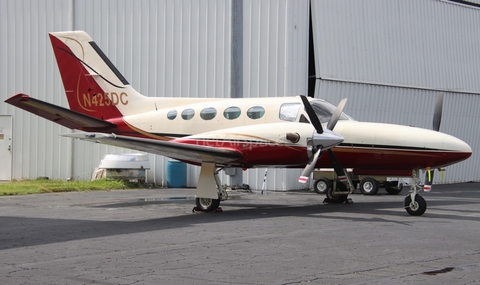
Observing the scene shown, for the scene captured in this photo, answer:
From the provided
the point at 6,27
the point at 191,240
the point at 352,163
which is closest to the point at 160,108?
the point at 352,163

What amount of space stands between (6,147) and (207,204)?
14532 mm

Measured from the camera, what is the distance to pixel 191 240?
10047mm

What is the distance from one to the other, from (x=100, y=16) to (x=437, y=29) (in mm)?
15101

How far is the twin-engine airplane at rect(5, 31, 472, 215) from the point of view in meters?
13.5

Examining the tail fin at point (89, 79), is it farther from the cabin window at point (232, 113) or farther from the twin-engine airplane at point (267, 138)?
the cabin window at point (232, 113)

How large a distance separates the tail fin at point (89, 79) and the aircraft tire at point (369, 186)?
26.8ft

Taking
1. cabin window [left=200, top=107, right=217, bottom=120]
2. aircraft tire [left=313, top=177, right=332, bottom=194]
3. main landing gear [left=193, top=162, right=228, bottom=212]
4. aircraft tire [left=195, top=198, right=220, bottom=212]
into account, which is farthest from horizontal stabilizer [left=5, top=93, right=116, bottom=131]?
aircraft tire [left=313, top=177, right=332, bottom=194]

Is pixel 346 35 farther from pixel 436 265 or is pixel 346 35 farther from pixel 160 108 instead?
pixel 436 265

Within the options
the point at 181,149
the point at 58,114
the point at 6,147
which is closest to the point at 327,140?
the point at 181,149

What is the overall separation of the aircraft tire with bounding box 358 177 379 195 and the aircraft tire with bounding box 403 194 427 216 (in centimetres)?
717

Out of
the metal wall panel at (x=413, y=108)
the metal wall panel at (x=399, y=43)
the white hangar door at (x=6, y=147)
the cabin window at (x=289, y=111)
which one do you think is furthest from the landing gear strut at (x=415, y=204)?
the white hangar door at (x=6, y=147)

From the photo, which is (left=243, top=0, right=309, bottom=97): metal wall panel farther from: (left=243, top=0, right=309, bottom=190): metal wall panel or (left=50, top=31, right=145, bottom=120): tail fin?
(left=50, top=31, right=145, bottom=120): tail fin

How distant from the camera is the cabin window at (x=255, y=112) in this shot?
1517 cm

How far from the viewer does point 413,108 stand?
89.7 ft
